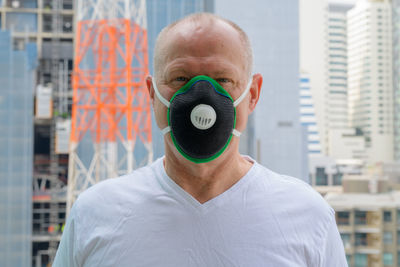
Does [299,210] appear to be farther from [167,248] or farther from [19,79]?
[19,79]

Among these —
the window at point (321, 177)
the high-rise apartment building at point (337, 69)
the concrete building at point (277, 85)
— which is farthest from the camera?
the high-rise apartment building at point (337, 69)

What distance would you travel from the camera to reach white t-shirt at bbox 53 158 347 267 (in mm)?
538

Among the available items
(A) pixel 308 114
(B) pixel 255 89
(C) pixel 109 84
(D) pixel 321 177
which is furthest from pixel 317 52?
(B) pixel 255 89

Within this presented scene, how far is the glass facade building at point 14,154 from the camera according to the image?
7.20m

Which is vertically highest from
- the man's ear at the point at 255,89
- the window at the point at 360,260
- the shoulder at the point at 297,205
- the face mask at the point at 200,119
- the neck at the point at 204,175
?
the man's ear at the point at 255,89

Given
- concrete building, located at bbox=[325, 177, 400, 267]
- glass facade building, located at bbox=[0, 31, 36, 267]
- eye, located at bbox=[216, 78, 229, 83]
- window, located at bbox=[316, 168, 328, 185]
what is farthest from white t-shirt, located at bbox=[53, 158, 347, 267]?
window, located at bbox=[316, 168, 328, 185]

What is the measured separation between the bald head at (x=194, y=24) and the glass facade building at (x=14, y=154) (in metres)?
7.22

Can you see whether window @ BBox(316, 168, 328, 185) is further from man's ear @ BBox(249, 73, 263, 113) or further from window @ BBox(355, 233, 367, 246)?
man's ear @ BBox(249, 73, 263, 113)

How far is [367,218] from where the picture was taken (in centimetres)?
551

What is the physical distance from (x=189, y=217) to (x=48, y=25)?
1047 cm

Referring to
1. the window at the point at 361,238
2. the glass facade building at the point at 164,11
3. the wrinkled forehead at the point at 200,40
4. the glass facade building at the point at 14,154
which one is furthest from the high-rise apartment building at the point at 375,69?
the wrinkled forehead at the point at 200,40

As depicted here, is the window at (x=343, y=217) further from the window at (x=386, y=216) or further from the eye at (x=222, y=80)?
the eye at (x=222, y=80)

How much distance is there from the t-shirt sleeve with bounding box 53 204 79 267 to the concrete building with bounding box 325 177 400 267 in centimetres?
513

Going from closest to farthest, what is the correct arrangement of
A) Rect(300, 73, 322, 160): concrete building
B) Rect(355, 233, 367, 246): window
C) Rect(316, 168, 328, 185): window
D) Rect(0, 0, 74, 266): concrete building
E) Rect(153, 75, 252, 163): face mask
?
Rect(153, 75, 252, 163): face mask < Rect(355, 233, 367, 246): window < Rect(0, 0, 74, 266): concrete building < Rect(316, 168, 328, 185): window < Rect(300, 73, 322, 160): concrete building
